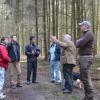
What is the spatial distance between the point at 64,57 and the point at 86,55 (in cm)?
188

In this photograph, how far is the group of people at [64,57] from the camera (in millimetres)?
12031

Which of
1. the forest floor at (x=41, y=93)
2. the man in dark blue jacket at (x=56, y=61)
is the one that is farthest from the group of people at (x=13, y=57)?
the man in dark blue jacket at (x=56, y=61)

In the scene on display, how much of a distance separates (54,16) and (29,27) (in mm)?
16177

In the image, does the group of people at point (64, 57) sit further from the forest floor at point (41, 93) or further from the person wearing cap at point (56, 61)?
the forest floor at point (41, 93)

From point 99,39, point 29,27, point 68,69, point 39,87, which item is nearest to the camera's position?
point 68,69

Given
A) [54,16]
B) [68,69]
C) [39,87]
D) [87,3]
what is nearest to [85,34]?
[68,69]

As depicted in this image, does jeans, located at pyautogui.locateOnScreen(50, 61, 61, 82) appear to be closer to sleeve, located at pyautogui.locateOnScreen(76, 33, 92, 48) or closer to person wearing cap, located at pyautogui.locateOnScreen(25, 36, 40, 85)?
person wearing cap, located at pyautogui.locateOnScreen(25, 36, 40, 85)

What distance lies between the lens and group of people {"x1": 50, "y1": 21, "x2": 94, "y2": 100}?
12.0m

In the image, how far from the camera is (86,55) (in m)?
12.1

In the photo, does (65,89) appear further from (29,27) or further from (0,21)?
(0,21)

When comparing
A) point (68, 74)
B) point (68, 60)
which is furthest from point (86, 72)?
point (68, 74)

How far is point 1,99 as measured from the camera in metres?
12.8

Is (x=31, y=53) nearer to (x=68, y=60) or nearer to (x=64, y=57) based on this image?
(x=64, y=57)

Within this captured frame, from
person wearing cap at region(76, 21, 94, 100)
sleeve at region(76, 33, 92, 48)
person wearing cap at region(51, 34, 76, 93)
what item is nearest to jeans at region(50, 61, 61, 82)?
person wearing cap at region(51, 34, 76, 93)
